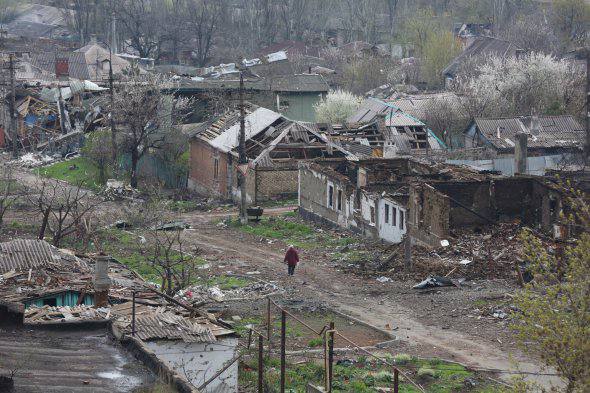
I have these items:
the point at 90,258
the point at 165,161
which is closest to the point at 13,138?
the point at 165,161

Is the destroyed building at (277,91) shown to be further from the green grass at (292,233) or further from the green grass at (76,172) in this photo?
the green grass at (292,233)

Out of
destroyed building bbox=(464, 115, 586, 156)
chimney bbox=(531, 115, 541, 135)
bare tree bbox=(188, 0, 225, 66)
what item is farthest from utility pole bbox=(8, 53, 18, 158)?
bare tree bbox=(188, 0, 225, 66)

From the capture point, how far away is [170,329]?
623 inches

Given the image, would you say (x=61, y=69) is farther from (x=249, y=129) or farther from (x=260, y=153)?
(x=260, y=153)

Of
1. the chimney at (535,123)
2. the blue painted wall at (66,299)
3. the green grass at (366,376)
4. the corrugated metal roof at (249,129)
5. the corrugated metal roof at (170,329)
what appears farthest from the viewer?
the chimney at (535,123)

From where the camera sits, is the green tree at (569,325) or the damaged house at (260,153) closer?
the green tree at (569,325)

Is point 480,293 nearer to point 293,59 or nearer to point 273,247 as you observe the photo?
point 273,247

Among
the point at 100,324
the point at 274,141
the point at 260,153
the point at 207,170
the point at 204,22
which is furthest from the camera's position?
the point at 204,22

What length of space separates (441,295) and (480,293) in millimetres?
935

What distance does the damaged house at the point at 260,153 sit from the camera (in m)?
41.7

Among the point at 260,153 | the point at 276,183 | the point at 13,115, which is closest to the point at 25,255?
the point at 276,183

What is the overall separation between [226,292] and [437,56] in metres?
56.8

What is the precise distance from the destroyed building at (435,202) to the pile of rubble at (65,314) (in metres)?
13.3

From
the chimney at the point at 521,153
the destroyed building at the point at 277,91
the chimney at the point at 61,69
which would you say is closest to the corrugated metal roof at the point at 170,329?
the chimney at the point at 521,153
